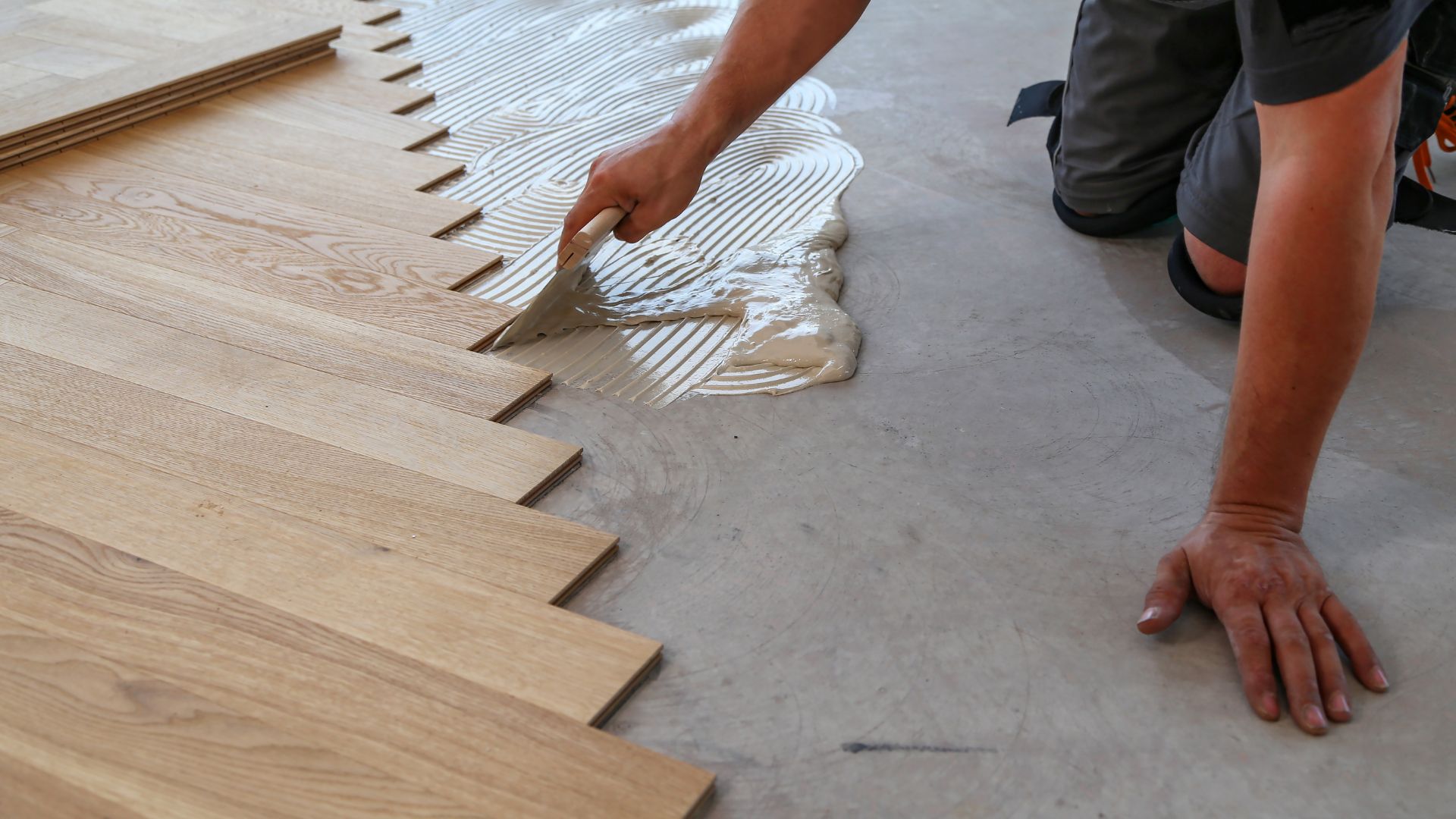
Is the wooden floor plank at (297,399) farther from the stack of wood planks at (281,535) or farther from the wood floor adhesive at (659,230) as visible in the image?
the wood floor adhesive at (659,230)

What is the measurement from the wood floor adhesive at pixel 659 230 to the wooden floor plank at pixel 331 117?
2.5 inches

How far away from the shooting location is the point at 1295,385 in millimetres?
1255

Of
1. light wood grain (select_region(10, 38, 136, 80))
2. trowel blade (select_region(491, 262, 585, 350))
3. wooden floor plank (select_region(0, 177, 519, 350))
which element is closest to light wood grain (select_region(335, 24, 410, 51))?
light wood grain (select_region(10, 38, 136, 80))

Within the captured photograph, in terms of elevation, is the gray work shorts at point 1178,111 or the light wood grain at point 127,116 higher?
the light wood grain at point 127,116

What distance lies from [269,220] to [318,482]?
898 millimetres

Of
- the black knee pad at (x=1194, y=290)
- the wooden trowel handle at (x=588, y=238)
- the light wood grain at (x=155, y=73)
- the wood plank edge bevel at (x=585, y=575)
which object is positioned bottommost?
the black knee pad at (x=1194, y=290)

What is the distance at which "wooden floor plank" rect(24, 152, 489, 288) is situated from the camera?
201 cm

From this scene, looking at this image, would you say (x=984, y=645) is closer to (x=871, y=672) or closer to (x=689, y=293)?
(x=871, y=672)

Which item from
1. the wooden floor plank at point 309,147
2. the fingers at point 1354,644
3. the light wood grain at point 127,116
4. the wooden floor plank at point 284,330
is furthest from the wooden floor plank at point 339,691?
the light wood grain at point 127,116

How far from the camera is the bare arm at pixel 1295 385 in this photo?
1.20 m

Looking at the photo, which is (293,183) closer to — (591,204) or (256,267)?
(256,267)

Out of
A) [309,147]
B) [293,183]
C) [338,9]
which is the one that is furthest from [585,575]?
[338,9]

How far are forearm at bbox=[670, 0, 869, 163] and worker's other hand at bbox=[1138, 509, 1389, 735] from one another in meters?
1.00

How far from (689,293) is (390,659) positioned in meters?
0.96
